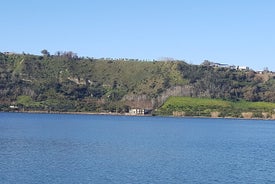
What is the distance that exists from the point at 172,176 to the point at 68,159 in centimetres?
1649

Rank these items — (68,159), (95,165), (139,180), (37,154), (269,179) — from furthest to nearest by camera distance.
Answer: (37,154) < (68,159) < (95,165) < (269,179) < (139,180)

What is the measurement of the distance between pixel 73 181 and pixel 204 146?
47.5 m

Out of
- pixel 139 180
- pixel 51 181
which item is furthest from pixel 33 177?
pixel 139 180

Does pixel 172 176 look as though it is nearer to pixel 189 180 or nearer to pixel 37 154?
pixel 189 180

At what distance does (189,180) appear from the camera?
58688mm

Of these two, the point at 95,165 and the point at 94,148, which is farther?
the point at 94,148

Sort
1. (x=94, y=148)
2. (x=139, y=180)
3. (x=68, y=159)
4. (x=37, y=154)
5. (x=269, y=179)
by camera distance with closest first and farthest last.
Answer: (x=139, y=180), (x=269, y=179), (x=68, y=159), (x=37, y=154), (x=94, y=148)

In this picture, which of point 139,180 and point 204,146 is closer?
point 139,180

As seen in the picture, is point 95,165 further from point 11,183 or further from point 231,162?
point 231,162

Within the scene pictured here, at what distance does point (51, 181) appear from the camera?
179ft

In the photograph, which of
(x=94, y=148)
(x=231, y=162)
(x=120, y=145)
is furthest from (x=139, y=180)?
(x=120, y=145)

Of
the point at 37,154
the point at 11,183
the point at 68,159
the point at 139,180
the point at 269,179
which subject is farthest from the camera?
the point at 37,154

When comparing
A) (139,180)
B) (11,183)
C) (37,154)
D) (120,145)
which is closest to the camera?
(11,183)

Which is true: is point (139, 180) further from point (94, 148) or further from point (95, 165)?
point (94, 148)
